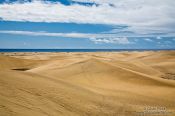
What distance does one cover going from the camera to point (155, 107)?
1098 centimetres

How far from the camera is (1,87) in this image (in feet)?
29.5

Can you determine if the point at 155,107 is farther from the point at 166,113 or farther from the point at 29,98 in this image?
the point at 29,98

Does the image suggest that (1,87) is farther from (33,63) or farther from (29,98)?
(33,63)

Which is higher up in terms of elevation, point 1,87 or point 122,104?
point 1,87

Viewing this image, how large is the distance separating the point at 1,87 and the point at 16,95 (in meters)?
0.79

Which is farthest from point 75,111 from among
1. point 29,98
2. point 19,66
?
point 19,66

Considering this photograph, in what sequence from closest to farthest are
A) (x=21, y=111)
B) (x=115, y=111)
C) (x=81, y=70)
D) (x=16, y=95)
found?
(x=21, y=111)
(x=16, y=95)
(x=115, y=111)
(x=81, y=70)

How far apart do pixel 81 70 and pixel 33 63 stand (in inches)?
439

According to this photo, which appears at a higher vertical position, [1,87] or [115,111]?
[1,87]

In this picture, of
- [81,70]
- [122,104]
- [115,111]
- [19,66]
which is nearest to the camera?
[115,111]

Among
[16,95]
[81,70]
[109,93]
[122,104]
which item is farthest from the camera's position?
[81,70]

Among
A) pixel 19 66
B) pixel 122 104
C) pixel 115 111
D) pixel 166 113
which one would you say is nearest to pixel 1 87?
pixel 115 111

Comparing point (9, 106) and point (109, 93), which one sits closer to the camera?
point (9, 106)

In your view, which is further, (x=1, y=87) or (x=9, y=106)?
(x=1, y=87)
